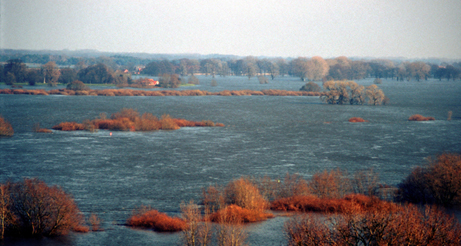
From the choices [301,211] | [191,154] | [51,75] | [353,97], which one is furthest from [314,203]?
[51,75]

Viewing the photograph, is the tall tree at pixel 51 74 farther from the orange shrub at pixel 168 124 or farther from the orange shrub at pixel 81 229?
the orange shrub at pixel 81 229

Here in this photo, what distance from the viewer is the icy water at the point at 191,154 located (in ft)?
82.5

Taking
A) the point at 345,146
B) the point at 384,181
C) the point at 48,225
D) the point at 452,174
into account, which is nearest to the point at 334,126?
the point at 345,146

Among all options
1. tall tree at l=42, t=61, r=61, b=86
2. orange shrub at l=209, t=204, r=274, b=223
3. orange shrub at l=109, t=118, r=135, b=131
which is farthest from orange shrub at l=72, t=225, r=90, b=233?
tall tree at l=42, t=61, r=61, b=86

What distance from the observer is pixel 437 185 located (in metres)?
25.6

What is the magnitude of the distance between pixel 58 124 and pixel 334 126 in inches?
1288

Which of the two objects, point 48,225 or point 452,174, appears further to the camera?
point 452,174

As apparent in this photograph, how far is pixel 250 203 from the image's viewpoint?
24031mm

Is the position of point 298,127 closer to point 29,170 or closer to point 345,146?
point 345,146

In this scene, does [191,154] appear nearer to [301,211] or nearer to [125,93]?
[301,211]

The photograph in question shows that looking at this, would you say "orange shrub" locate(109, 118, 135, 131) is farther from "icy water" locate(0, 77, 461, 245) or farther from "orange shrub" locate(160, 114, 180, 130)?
"orange shrub" locate(160, 114, 180, 130)

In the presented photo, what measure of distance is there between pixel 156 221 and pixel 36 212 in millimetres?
5539

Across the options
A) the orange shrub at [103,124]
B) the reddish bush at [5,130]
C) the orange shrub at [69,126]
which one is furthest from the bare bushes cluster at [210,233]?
the orange shrub at [69,126]

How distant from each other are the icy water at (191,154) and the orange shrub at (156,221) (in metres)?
0.55
